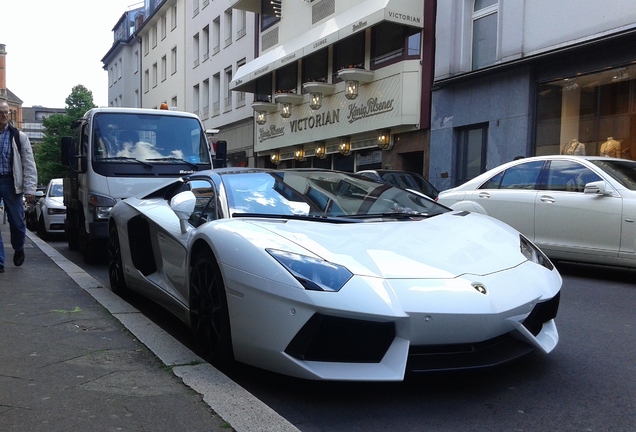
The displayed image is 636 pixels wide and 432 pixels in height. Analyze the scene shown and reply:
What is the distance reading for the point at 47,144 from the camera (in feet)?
202

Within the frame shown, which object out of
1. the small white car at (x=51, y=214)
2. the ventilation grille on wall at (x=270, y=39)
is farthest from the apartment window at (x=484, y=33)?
the ventilation grille on wall at (x=270, y=39)

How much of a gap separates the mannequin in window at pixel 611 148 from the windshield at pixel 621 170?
629cm

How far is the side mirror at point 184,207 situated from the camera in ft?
13.8

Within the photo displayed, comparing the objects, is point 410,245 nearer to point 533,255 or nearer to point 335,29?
point 533,255

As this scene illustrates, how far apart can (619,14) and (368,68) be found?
9094mm

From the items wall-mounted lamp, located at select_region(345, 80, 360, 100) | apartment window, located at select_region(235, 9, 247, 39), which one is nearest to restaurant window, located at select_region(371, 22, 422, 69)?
wall-mounted lamp, located at select_region(345, 80, 360, 100)

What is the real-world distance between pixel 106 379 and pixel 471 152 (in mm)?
14559

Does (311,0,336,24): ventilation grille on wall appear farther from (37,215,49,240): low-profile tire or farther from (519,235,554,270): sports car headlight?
(519,235,554,270): sports car headlight

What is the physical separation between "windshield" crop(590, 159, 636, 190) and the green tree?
6042cm

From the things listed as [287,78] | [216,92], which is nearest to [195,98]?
[216,92]

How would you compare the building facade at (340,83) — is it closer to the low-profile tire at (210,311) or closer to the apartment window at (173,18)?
the apartment window at (173,18)

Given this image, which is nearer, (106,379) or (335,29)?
(106,379)

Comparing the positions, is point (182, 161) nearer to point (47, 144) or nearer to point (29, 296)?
point (29, 296)

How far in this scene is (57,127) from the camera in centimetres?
6241
